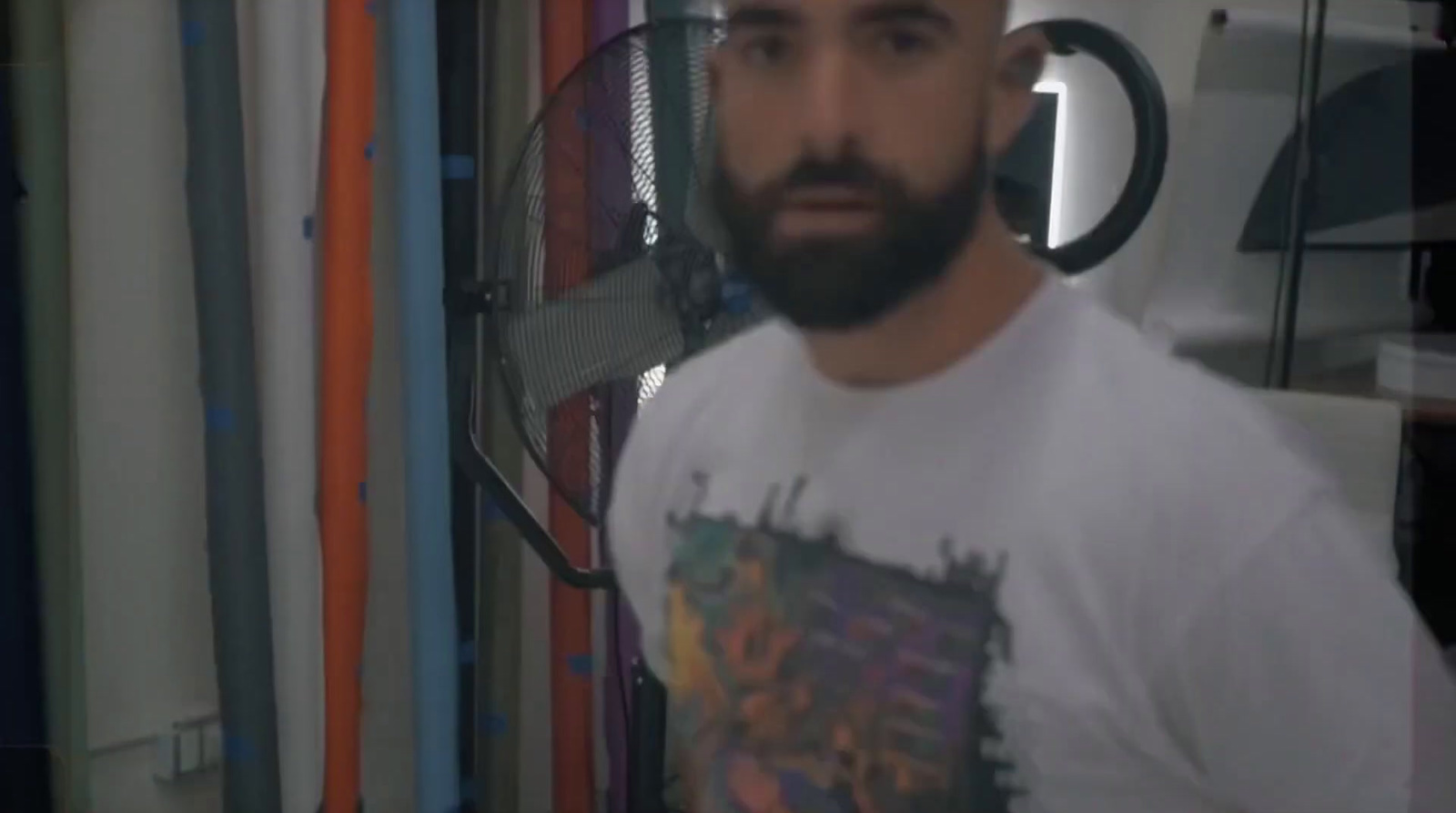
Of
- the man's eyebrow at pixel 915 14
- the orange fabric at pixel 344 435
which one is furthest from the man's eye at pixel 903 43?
the orange fabric at pixel 344 435

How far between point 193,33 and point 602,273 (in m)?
0.47

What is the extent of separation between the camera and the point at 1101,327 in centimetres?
63

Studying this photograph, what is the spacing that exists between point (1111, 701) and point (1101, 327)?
20cm

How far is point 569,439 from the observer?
0.84 m

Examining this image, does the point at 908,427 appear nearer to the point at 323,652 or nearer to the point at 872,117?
→ the point at 872,117

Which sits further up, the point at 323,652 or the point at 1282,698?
the point at 1282,698

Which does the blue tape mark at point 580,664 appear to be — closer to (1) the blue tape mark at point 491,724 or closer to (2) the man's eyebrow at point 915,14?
(1) the blue tape mark at point 491,724

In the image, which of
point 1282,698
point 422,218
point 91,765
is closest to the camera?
point 1282,698

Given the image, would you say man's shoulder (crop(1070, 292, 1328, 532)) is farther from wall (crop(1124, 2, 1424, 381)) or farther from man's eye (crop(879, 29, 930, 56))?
man's eye (crop(879, 29, 930, 56))

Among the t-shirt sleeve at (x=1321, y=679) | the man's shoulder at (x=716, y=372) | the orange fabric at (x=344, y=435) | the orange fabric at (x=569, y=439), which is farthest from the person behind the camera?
the orange fabric at (x=344, y=435)

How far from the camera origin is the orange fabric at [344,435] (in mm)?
962

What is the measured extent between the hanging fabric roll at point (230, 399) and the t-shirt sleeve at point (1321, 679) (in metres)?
0.79

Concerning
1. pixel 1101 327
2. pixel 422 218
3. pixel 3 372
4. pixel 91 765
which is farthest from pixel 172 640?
pixel 1101 327

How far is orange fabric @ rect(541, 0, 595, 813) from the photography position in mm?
847
